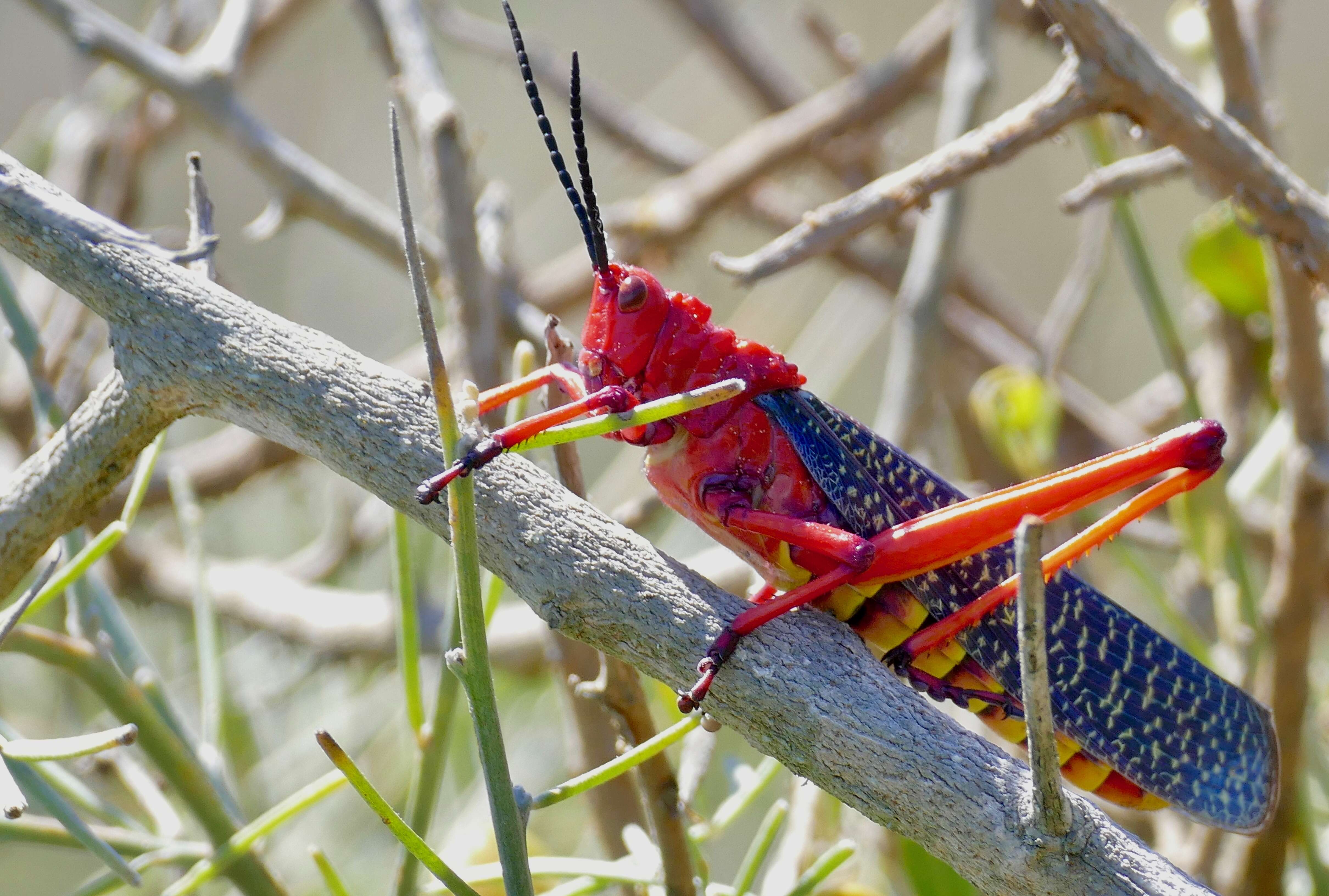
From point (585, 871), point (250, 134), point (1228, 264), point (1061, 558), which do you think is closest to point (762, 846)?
point (585, 871)

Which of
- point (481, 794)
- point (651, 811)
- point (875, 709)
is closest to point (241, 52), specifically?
point (481, 794)

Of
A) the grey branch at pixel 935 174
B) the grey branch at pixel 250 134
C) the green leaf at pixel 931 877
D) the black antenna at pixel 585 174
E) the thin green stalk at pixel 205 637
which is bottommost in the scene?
the thin green stalk at pixel 205 637

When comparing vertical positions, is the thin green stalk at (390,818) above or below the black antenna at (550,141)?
below

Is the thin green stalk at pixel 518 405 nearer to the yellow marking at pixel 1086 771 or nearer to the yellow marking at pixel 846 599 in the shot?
the yellow marking at pixel 846 599

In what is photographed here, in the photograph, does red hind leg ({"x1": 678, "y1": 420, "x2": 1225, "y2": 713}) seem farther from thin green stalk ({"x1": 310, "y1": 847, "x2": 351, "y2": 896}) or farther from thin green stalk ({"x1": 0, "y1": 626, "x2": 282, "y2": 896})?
thin green stalk ({"x1": 0, "y1": 626, "x2": 282, "y2": 896})

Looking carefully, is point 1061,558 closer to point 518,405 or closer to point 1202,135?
point 1202,135

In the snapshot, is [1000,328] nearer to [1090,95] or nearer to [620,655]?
[1090,95]

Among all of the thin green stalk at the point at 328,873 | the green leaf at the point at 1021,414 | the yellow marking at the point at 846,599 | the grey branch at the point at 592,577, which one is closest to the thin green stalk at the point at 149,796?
the thin green stalk at the point at 328,873
